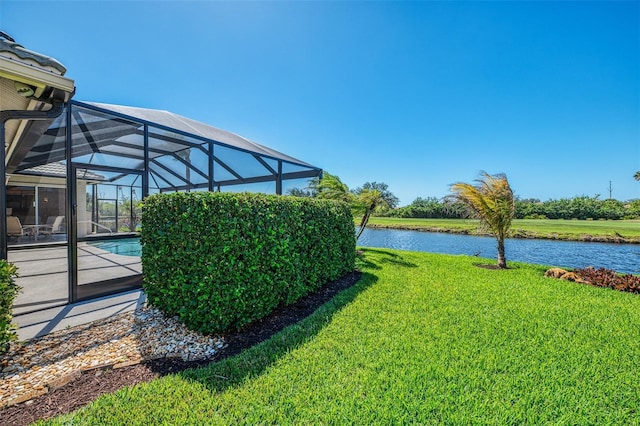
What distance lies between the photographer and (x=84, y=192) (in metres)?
4.75

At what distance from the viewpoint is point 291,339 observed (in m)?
3.12

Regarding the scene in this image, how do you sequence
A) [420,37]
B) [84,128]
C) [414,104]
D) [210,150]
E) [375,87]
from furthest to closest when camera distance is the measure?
1. [414,104]
2. [375,87]
3. [420,37]
4. [210,150]
5. [84,128]

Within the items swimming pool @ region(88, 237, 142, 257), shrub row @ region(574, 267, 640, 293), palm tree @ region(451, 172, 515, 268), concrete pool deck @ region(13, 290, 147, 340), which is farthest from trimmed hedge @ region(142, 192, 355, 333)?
shrub row @ region(574, 267, 640, 293)

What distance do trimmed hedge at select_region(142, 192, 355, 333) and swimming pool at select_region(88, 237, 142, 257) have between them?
2557 mm

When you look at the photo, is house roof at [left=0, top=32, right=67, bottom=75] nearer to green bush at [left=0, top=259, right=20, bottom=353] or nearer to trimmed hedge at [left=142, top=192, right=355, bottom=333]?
trimmed hedge at [left=142, top=192, right=355, bottom=333]

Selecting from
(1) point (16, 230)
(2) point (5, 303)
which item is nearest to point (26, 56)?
(2) point (5, 303)

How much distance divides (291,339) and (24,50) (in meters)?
4.45

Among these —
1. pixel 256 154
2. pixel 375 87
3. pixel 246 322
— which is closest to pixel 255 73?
pixel 256 154

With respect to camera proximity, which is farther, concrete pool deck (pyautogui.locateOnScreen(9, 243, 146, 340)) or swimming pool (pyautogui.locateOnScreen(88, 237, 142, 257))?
swimming pool (pyautogui.locateOnScreen(88, 237, 142, 257))

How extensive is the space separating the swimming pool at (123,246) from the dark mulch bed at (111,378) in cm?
343

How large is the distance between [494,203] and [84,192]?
10.6m

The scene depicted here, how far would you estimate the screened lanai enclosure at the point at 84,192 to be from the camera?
4273 mm

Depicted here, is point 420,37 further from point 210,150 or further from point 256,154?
point 210,150

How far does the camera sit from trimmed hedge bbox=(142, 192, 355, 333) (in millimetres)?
3061
